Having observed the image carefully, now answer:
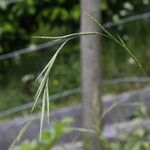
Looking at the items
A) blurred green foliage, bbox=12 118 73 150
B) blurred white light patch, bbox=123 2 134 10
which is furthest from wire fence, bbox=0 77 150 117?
blurred green foliage, bbox=12 118 73 150

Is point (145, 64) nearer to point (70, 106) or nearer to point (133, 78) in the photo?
point (133, 78)

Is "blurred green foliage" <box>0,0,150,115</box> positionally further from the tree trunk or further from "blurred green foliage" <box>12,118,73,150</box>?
"blurred green foliage" <box>12,118,73,150</box>

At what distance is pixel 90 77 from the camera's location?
2789 millimetres

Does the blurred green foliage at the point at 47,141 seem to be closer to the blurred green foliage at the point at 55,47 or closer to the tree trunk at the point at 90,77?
the tree trunk at the point at 90,77

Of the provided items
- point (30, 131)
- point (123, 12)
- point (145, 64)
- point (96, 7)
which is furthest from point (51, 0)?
point (96, 7)

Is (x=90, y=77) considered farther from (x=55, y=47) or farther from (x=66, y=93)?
(x=55, y=47)

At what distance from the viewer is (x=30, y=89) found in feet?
15.8

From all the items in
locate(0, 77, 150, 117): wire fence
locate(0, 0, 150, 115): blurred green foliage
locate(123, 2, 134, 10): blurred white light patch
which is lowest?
locate(0, 77, 150, 117): wire fence

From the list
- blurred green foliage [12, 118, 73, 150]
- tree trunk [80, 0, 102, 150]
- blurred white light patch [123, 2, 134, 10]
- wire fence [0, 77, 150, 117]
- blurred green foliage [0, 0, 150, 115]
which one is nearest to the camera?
blurred green foliage [12, 118, 73, 150]

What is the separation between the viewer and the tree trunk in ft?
8.79

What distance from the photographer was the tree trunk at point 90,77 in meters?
2.68

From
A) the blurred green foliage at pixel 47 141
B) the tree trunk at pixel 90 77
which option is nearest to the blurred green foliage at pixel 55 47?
the tree trunk at pixel 90 77

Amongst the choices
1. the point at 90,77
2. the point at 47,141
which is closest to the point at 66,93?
the point at 90,77

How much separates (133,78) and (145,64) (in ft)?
0.87
